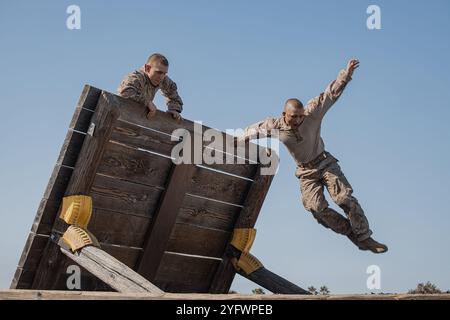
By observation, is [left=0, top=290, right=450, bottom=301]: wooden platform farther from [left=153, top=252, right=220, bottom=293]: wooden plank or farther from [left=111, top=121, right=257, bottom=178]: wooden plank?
[left=153, top=252, right=220, bottom=293]: wooden plank

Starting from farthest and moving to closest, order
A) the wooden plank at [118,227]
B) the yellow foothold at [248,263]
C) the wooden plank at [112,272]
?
the yellow foothold at [248,263], the wooden plank at [118,227], the wooden plank at [112,272]

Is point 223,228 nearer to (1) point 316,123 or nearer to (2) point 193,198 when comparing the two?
(2) point 193,198

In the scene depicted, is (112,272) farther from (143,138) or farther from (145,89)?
(145,89)

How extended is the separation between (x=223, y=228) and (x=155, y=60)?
252 cm

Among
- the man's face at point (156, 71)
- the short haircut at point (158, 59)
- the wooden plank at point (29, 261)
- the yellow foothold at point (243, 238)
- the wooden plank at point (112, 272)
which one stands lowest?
the wooden plank at point (29, 261)

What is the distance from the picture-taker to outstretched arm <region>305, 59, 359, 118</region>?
625 cm

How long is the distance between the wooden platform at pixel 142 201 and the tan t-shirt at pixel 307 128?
0.89 metres

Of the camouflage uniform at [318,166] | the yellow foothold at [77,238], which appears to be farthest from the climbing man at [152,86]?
the yellow foothold at [77,238]

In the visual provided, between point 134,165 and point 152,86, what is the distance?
35.4 inches

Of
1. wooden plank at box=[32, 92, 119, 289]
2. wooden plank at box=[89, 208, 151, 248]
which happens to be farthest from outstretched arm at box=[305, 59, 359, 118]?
wooden plank at box=[89, 208, 151, 248]

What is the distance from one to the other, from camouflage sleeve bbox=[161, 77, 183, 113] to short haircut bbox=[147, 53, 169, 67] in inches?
9.9

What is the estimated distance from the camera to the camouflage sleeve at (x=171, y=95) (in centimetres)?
676

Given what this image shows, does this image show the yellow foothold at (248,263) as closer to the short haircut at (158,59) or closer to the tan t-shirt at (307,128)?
the tan t-shirt at (307,128)
